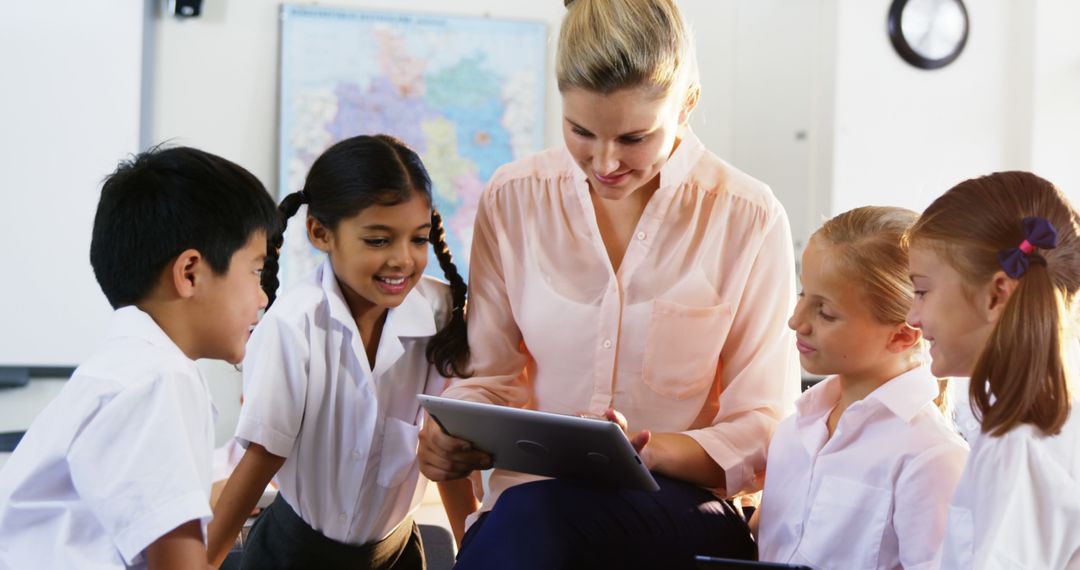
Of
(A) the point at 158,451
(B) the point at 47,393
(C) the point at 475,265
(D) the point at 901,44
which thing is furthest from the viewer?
(D) the point at 901,44

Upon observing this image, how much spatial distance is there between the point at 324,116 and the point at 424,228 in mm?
1740

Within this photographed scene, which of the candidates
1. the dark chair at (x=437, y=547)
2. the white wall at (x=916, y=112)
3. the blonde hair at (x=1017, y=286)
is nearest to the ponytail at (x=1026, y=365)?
the blonde hair at (x=1017, y=286)

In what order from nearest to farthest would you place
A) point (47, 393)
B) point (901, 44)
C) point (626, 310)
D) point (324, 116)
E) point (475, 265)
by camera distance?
point (626, 310)
point (475, 265)
point (47, 393)
point (324, 116)
point (901, 44)

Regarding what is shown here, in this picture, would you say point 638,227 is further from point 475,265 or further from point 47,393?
point 47,393

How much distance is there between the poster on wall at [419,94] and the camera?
347cm

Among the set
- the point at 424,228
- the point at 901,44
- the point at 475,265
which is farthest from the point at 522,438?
the point at 901,44

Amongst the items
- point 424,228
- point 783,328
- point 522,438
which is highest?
point 424,228

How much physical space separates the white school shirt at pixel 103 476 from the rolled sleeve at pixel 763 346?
79 cm

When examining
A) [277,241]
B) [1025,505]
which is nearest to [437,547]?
[277,241]

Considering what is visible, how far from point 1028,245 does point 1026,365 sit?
145 millimetres

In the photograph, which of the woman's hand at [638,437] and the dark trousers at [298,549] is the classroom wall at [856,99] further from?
the woman's hand at [638,437]

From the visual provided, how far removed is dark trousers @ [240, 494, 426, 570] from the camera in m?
1.83

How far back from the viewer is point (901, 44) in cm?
388

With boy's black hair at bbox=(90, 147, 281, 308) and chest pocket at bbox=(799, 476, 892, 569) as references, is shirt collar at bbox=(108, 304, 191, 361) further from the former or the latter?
chest pocket at bbox=(799, 476, 892, 569)
